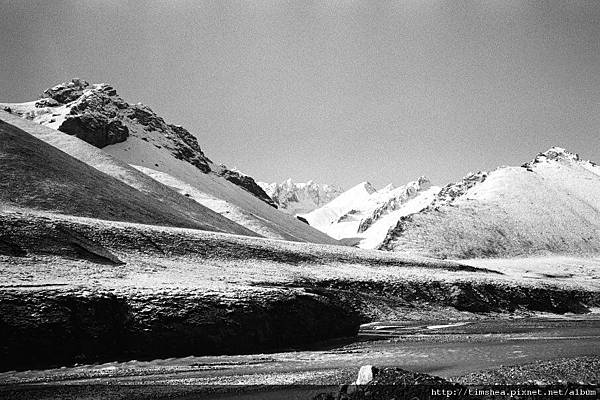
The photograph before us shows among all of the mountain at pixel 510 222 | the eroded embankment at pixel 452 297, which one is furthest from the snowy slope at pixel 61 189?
the mountain at pixel 510 222

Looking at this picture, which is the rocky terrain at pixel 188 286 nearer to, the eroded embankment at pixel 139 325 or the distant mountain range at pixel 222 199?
the eroded embankment at pixel 139 325

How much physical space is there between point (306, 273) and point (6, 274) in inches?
1167

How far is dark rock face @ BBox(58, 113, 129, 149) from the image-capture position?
186m

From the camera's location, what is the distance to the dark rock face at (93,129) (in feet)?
611

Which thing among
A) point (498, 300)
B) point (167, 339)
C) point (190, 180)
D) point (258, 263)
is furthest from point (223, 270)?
point (190, 180)

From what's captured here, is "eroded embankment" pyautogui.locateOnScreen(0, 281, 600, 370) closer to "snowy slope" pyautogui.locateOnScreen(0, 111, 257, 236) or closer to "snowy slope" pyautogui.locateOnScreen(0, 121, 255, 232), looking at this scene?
"snowy slope" pyautogui.locateOnScreen(0, 121, 255, 232)

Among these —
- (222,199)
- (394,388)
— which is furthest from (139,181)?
(394,388)

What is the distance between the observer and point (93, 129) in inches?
7510

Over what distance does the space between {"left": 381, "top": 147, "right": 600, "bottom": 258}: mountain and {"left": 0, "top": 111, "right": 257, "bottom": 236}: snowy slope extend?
158 ft

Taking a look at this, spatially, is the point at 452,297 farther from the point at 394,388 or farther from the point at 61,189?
the point at 61,189

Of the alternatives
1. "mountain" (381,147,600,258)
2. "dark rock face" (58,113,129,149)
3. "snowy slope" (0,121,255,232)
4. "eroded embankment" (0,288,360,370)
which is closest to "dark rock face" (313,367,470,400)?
"eroded embankment" (0,288,360,370)

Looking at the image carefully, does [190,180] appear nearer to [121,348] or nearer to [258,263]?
[258,263]

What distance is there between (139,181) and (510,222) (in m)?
112

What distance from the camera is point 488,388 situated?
13367 mm
